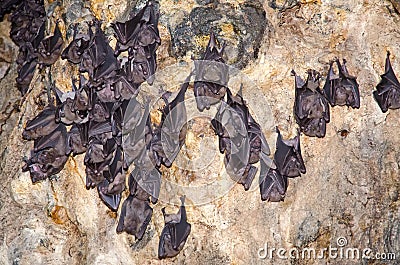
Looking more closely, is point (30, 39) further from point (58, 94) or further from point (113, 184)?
point (113, 184)

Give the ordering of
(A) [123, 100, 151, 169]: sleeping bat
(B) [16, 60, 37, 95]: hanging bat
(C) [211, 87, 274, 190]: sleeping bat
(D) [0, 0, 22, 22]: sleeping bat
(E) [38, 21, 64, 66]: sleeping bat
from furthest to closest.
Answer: (D) [0, 0, 22, 22]: sleeping bat
(B) [16, 60, 37, 95]: hanging bat
(E) [38, 21, 64, 66]: sleeping bat
(A) [123, 100, 151, 169]: sleeping bat
(C) [211, 87, 274, 190]: sleeping bat

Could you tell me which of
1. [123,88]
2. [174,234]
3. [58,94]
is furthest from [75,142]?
[174,234]

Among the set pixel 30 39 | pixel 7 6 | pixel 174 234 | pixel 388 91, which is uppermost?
pixel 7 6

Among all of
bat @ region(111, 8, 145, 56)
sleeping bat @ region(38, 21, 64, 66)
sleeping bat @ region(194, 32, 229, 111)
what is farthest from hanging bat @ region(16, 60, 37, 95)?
sleeping bat @ region(194, 32, 229, 111)

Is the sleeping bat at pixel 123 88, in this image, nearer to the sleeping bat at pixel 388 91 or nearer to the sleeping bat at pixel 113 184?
the sleeping bat at pixel 113 184

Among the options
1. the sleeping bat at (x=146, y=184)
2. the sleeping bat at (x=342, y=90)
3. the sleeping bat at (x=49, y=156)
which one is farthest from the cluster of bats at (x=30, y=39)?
the sleeping bat at (x=342, y=90)

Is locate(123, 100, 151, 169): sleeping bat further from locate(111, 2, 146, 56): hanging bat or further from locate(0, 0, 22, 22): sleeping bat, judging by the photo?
locate(0, 0, 22, 22): sleeping bat
